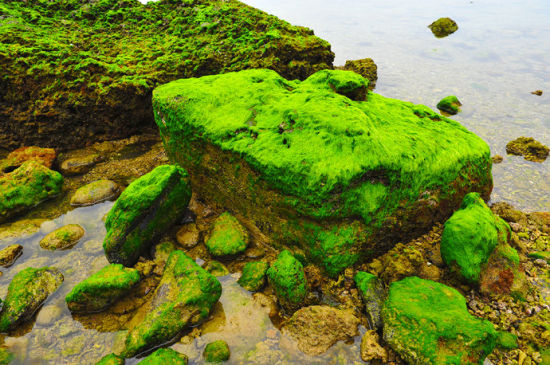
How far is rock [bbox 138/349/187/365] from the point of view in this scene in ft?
10.8

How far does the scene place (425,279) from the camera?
170 inches

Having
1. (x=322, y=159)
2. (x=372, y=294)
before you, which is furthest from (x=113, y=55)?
(x=372, y=294)

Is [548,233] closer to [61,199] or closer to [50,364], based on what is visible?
[50,364]

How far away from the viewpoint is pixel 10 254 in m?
4.95

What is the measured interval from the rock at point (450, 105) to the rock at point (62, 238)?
11.5 m

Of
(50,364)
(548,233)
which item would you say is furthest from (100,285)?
→ (548,233)

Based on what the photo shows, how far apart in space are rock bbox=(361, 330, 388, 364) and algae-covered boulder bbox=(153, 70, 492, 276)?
3.43ft

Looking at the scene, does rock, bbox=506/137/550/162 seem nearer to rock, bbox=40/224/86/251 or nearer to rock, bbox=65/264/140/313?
rock, bbox=65/264/140/313

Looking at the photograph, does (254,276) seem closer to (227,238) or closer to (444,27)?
(227,238)

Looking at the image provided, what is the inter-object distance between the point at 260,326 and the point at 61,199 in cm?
509

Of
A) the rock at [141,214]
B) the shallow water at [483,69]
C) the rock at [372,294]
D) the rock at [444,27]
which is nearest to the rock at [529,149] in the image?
the shallow water at [483,69]

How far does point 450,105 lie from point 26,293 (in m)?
12.3

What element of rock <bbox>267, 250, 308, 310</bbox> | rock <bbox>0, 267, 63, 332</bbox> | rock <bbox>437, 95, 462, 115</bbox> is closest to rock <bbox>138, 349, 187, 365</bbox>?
rock <bbox>267, 250, 308, 310</bbox>

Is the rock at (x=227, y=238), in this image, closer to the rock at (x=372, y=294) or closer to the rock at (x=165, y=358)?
the rock at (x=165, y=358)
